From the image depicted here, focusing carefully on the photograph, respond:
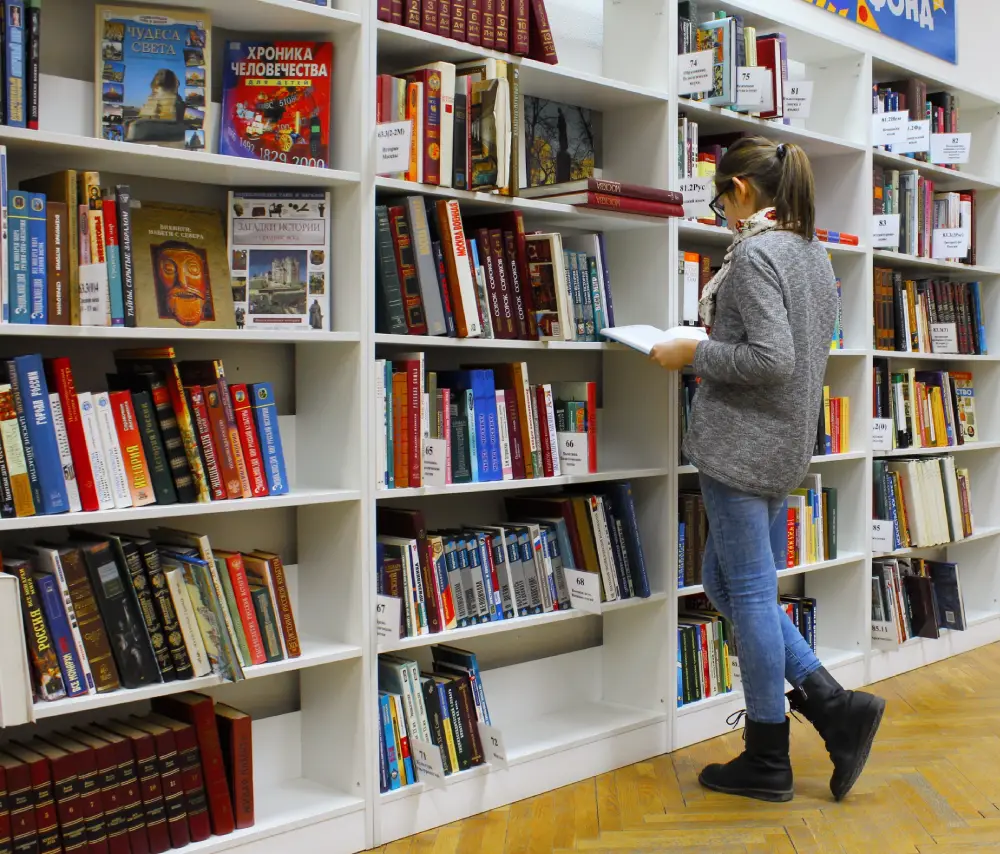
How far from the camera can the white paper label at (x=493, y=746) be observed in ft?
8.15

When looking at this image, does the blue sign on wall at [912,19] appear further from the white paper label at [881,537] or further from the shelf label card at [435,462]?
the shelf label card at [435,462]

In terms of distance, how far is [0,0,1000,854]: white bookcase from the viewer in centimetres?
218

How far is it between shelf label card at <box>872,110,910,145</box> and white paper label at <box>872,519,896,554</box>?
1245 mm

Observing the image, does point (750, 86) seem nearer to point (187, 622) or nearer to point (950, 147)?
point (950, 147)

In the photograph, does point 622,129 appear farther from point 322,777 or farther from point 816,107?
point 322,777

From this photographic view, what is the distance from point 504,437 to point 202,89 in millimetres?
995

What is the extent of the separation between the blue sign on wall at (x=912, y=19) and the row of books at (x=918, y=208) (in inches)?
24.3

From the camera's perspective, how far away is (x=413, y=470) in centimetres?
241

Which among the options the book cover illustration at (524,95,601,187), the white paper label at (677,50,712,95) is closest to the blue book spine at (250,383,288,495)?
the book cover illustration at (524,95,601,187)

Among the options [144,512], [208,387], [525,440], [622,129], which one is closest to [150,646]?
[144,512]

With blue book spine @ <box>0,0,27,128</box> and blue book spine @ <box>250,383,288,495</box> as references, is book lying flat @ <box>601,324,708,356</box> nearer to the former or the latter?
blue book spine @ <box>250,383,288,495</box>

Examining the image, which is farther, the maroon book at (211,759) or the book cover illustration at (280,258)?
the book cover illustration at (280,258)

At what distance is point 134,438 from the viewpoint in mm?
1990

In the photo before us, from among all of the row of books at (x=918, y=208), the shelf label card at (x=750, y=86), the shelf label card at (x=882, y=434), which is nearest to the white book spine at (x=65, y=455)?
the shelf label card at (x=750, y=86)
